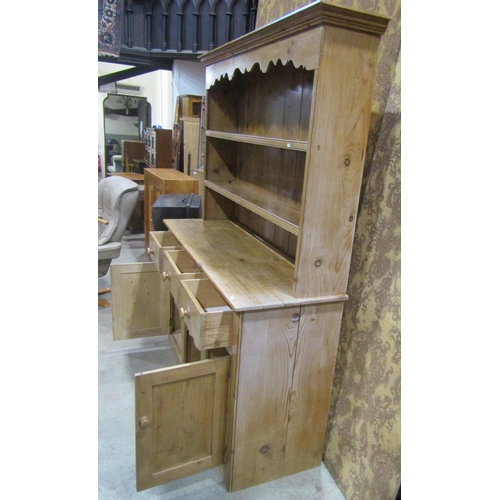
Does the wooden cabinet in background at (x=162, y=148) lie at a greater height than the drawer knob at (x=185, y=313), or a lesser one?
greater

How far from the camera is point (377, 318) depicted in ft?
4.73

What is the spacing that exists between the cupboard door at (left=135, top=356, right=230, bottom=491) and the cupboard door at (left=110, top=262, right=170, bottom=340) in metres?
1.05

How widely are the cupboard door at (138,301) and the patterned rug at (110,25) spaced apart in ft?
10.6

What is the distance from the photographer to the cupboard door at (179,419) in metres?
1.35

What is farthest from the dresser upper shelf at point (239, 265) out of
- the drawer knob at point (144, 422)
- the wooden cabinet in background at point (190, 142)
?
the wooden cabinet in background at point (190, 142)

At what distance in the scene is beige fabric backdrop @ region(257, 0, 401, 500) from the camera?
1344mm

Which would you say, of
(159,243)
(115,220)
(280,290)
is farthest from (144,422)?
(115,220)

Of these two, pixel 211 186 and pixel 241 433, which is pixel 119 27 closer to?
pixel 211 186

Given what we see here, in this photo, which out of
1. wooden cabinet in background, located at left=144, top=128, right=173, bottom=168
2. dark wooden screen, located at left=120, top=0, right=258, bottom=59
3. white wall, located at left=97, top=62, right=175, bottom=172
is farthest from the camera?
white wall, located at left=97, top=62, right=175, bottom=172

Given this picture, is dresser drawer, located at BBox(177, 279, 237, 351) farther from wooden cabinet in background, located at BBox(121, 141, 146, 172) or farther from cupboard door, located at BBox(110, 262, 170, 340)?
wooden cabinet in background, located at BBox(121, 141, 146, 172)

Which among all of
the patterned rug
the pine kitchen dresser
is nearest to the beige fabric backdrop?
the pine kitchen dresser

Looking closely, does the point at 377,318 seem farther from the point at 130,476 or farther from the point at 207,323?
the point at 130,476

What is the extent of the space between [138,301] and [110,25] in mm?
3555

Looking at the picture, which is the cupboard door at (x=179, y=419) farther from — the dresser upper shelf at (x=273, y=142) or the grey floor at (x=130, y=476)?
the dresser upper shelf at (x=273, y=142)
